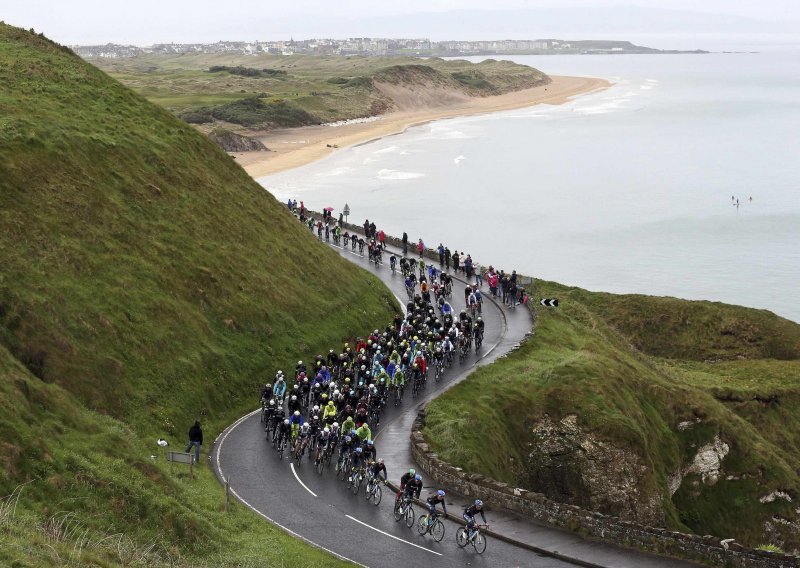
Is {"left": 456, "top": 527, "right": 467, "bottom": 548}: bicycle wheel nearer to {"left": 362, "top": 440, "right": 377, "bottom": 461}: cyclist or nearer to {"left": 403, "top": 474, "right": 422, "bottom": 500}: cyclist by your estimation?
{"left": 403, "top": 474, "right": 422, "bottom": 500}: cyclist

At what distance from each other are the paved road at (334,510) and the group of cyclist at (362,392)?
21.9 inches

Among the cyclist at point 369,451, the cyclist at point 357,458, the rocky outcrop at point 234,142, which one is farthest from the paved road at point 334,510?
the rocky outcrop at point 234,142

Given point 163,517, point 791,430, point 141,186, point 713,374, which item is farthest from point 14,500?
point 713,374

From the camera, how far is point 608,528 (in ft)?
81.0

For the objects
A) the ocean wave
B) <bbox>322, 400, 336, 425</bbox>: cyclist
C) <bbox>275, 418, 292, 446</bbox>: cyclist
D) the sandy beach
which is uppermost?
<bbox>322, 400, 336, 425</bbox>: cyclist

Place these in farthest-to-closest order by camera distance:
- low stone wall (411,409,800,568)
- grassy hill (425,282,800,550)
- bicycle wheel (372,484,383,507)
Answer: grassy hill (425,282,800,550) < bicycle wheel (372,484,383,507) < low stone wall (411,409,800,568)

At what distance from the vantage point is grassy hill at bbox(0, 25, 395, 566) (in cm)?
2138

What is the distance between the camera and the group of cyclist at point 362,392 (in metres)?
27.6

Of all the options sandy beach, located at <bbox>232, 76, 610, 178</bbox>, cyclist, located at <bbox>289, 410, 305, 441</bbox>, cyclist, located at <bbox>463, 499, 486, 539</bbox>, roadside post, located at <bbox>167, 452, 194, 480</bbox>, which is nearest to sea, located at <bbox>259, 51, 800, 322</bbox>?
sandy beach, located at <bbox>232, 76, 610, 178</bbox>

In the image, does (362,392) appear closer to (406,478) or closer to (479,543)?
(406,478)

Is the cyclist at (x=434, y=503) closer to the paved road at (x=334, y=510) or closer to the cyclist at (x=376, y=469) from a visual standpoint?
the paved road at (x=334, y=510)

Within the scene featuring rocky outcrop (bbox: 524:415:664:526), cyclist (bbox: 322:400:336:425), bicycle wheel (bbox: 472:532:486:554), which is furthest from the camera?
rocky outcrop (bbox: 524:415:664:526)

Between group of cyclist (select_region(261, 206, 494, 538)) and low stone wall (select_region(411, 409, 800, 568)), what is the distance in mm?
1075

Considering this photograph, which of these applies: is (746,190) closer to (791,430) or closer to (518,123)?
(518,123)
